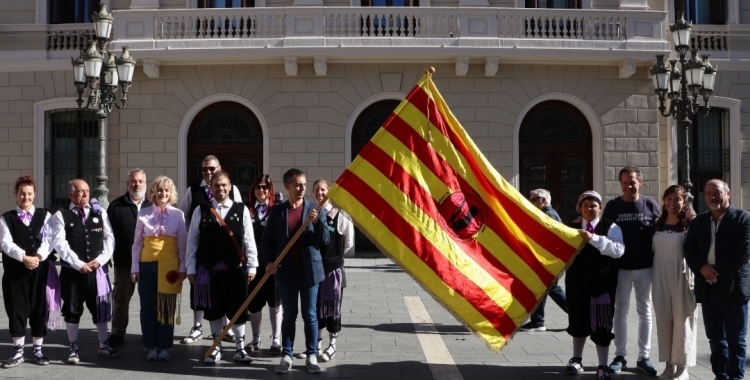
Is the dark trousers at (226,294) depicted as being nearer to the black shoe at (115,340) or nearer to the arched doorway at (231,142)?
the black shoe at (115,340)

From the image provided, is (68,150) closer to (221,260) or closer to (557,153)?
(557,153)

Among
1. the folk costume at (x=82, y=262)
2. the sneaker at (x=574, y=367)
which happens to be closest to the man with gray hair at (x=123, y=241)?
the folk costume at (x=82, y=262)

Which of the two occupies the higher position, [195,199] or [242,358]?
[195,199]

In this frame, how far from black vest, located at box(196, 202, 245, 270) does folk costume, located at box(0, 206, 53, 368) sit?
4.79ft

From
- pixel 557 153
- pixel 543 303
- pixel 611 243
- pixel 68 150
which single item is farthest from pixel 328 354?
pixel 68 150

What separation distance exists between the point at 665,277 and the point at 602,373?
1.06 m

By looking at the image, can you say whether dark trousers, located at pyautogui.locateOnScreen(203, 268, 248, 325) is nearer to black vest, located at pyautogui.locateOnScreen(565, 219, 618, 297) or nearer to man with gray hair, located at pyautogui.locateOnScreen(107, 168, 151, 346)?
man with gray hair, located at pyautogui.locateOnScreen(107, 168, 151, 346)

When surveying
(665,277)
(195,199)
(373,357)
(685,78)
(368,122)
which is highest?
(685,78)

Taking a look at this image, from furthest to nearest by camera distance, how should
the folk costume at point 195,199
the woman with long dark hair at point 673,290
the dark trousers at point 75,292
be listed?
1. the folk costume at point 195,199
2. the dark trousers at point 75,292
3. the woman with long dark hair at point 673,290

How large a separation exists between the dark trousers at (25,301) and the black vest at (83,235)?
38 cm

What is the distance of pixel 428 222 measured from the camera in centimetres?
724

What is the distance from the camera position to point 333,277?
8203mm

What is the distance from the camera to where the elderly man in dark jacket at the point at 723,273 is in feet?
22.7

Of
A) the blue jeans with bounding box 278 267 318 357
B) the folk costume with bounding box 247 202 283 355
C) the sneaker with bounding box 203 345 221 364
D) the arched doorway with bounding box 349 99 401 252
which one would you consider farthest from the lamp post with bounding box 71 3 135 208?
the blue jeans with bounding box 278 267 318 357
